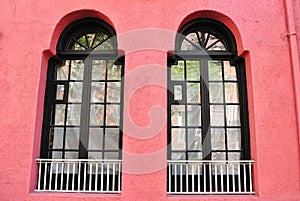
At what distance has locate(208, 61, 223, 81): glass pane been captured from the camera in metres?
5.76

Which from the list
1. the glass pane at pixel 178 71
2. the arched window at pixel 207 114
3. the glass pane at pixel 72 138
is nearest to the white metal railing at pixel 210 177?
the arched window at pixel 207 114

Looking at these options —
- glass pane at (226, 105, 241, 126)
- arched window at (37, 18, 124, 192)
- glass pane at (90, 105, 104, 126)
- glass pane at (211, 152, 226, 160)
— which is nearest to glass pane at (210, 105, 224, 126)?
glass pane at (226, 105, 241, 126)

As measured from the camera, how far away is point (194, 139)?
554cm

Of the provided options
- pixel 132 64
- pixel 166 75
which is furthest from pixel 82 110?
pixel 166 75

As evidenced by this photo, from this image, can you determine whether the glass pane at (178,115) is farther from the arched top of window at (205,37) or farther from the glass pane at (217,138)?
the arched top of window at (205,37)

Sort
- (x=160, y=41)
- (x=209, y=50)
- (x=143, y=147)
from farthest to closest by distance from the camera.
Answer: (x=209, y=50) < (x=160, y=41) < (x=143, y=147)

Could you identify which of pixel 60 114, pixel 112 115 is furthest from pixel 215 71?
pixel 60 114

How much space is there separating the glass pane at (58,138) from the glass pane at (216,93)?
8.52 ft

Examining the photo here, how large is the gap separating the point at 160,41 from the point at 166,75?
0.59 m

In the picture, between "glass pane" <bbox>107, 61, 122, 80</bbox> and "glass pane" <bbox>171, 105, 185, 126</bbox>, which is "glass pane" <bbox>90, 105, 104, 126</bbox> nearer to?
"glass pane" <bbox>107, 61, 122, 80</bbox>

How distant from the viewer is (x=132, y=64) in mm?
5383

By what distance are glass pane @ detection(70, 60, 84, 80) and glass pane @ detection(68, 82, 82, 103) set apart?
0.11 meters

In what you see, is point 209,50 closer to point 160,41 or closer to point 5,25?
point 160,41

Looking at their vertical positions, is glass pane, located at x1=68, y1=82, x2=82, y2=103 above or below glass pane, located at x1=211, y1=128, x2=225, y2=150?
above
